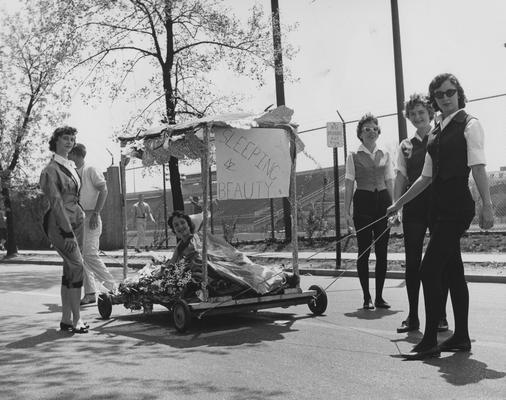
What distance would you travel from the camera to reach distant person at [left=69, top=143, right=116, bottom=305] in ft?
28.6

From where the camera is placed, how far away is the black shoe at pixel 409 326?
6.04m

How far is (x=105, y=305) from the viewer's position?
7.48 metres

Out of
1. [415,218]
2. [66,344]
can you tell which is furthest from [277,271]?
[66,344]

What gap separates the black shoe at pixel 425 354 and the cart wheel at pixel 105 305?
3711 millimetres

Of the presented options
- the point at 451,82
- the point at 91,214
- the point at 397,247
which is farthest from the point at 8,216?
the point at 451,82

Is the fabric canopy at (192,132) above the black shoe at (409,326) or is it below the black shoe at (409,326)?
above

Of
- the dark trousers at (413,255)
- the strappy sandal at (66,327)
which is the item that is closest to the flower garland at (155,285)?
the strappy sandal at (66,327)

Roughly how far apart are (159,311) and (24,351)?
2.46 meters

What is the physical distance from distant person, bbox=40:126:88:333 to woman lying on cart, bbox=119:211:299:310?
736 mm

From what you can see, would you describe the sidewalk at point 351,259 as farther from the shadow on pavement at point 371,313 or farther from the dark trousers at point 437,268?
the dark trousers at point 437,268

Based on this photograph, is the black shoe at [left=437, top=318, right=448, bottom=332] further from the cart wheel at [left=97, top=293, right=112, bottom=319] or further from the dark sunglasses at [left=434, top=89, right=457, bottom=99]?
the cart wheel at [left=97, top=293, right=112, bottom=319]

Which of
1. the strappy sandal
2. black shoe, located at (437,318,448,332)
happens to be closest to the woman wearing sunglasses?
black shoe, located at (437,318,448,332)

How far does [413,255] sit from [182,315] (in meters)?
2.20

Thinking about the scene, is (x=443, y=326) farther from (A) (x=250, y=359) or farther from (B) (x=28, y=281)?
(B) (x=28, y=281)
